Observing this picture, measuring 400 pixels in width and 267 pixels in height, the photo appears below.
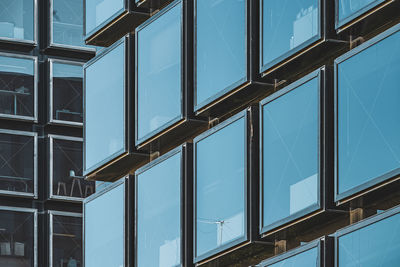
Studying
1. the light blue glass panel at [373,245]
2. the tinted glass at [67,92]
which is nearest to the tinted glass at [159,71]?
the light blue glass panel at [373,245]

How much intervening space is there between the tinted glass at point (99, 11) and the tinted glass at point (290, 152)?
6898 millimetres

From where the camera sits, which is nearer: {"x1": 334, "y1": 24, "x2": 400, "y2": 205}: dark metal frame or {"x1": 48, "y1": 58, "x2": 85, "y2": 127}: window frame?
{"x1": 334, "y1": 24, "x2": 400, "y2": 205}: dark metal frame

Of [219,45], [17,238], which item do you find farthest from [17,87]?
[219,45]

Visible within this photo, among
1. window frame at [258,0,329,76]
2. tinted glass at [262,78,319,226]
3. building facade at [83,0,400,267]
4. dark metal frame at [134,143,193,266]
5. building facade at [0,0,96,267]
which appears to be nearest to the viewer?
building facade at [83,0,400,267]

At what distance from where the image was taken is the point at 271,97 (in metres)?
24.5

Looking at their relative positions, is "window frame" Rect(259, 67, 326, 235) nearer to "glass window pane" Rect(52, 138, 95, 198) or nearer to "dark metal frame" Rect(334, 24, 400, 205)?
"dark metal frame" Rect(334, 24, 400, 205)

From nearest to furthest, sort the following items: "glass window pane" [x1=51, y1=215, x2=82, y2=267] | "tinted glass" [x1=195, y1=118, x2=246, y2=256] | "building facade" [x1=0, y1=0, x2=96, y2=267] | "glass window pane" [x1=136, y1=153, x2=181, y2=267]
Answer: "tinted glass" [x1=195, y1=118, x2=246, y2=256] < "glass window pane" [x1=136, y1=153, x2=181, y2=267] < "building facade" [x1=0, y1=0, x2=96, y2=267] < "glass window pane" [x1=51, y1=215, x2=82, y2=267]

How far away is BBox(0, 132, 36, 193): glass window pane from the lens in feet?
146

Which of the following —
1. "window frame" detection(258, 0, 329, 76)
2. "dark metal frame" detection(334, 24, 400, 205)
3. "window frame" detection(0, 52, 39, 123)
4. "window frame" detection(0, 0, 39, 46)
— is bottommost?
"dark metal frame" detection(334, 24, 400, 205)

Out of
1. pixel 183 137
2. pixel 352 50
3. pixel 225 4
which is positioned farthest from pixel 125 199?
pixel 352 50

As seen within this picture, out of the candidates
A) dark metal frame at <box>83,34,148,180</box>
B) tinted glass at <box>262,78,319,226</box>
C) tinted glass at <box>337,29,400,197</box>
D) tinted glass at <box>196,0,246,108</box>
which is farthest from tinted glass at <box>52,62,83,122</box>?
tinted glass at <box>337,29,400,197</box>

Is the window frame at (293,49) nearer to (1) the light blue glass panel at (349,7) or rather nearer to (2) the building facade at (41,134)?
(1) the light blue glass panel at (349,7)

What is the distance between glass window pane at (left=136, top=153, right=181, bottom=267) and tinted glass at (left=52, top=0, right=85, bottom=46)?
17461mm

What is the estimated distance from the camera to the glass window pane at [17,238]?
146ft
